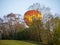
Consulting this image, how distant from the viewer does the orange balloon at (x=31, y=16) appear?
4.05 m

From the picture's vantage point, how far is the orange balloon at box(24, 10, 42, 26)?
405 cm

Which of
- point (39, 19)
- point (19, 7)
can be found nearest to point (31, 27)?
point (39, 19)

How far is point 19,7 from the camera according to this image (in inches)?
165

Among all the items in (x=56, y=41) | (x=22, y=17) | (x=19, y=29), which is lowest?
(x=56, y=41)

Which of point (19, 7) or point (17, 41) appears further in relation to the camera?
point (19, 7)

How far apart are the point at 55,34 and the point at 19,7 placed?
947mm

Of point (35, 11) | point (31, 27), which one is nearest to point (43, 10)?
point (35, 11)

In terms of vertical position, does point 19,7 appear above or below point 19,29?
above

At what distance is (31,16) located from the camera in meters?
4.09

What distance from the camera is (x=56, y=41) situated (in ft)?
13.1

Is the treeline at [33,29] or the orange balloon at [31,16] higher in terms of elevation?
the orange balloon at [31,16]

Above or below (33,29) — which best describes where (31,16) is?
above

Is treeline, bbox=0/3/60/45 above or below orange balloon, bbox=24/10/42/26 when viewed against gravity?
below

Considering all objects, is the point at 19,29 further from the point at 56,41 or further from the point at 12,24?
the point at 56,41
